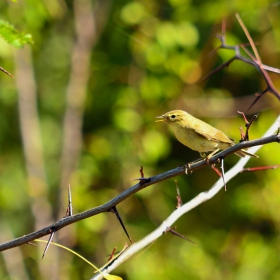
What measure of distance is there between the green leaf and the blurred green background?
4.31 m

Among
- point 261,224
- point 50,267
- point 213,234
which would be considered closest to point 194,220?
point 213,234

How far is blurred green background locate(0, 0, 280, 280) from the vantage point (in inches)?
258

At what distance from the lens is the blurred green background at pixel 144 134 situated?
6562 millimetres

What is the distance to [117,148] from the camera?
22.5ft

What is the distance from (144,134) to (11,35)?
179 inches

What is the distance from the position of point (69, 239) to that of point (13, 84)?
2.60 m

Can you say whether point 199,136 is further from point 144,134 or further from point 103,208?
point 144,134

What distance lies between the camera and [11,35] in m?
2.08

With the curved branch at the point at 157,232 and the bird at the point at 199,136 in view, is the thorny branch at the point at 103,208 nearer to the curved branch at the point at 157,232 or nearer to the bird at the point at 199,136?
the curved branch at the point at 157,232

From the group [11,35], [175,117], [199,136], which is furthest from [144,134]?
[11,35]

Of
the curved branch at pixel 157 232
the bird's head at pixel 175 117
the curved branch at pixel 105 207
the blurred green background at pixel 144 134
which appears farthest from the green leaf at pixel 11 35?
the blurred green background at pixel 144 134

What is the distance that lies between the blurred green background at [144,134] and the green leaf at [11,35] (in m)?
4.31

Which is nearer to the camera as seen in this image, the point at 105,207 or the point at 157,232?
the point at 105,207

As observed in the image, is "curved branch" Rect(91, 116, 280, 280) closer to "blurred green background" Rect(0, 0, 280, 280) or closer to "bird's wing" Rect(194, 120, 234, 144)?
"bird's wing" Rect(194, 120, 234, 144)
